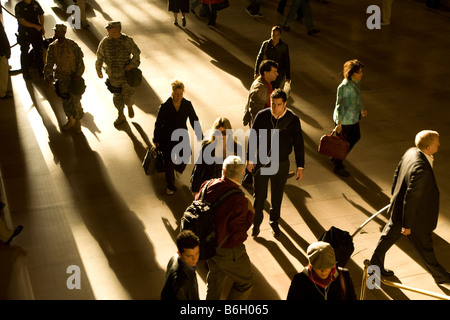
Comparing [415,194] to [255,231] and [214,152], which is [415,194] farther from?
[214,152]

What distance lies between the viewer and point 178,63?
1263 cm

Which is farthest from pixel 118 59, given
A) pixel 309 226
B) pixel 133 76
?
pixel 309 226

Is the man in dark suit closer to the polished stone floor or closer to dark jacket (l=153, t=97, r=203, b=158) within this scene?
the polished stone floor

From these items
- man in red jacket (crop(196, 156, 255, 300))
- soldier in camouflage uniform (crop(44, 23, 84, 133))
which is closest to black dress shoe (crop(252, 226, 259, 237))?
man in red jacket (crop(196, 156, 255, 300))

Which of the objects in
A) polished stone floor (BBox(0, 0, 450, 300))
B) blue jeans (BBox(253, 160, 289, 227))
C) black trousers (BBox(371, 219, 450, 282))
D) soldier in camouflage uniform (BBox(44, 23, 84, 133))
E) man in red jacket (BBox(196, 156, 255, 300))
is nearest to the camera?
man in red jacket (BBox(196, 156, 255, 300))

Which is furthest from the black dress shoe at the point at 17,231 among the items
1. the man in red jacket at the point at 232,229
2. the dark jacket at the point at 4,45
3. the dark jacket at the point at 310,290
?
the dark jacket at the point at 4,45

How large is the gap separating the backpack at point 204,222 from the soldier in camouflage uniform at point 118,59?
4602 mm

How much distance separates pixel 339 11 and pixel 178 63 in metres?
6.19

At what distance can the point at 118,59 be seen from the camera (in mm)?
9367

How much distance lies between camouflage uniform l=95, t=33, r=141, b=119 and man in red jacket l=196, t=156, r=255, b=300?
444 centimetres

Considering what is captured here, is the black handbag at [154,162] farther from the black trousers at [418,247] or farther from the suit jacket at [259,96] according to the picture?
the black trousers at [418,247]

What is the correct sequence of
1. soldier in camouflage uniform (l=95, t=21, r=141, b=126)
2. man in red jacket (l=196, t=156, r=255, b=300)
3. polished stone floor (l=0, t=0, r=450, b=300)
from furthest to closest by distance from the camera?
1. soldier in camouflage uniform (l=95, t=21, r=141, b=126)
2. polished stone floor (l=0, t=0, r=450, b=300)
3. man in red jacket (l=196, t=156, r=255, b=300)

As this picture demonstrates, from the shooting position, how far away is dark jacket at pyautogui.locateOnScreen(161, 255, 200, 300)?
15.0 feet

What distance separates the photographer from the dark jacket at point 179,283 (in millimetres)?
4562
